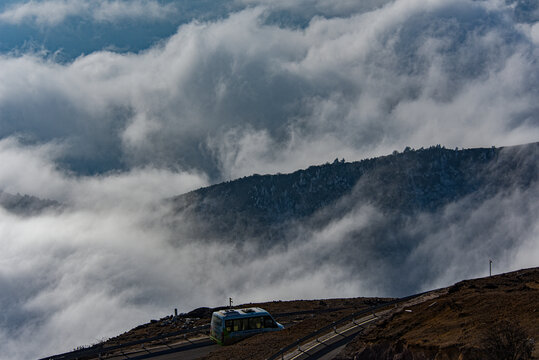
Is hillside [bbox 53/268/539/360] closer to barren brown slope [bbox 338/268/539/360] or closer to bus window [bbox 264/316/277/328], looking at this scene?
barren brown slope [bbox 338/268/539/360]

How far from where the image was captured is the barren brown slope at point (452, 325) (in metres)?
30.4

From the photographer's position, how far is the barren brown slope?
99.7 ft

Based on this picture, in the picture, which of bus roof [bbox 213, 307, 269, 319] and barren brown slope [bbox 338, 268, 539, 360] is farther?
bus roof [bbox 213, 307, 269, 319]

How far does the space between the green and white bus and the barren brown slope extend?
1390cm

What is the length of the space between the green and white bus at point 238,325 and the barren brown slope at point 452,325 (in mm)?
13899

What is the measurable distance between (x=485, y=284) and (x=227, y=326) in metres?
21.4

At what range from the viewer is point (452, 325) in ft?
112

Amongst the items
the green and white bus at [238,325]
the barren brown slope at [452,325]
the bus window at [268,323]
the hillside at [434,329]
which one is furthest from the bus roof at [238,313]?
the barren brown slope at [452,325]

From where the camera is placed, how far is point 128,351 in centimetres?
5141

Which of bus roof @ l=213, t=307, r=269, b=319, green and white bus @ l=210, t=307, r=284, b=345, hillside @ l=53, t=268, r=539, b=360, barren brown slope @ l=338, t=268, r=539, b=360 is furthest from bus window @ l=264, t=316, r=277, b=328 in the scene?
barren brown slope @ l=338, t=268, r=539, b=360

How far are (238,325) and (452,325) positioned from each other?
2161cm

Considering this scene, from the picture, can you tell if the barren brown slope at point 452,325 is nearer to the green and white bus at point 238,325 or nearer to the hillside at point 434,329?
the hillside at point 434,329

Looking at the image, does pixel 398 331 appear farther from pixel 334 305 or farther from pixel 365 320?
pixel 334 305

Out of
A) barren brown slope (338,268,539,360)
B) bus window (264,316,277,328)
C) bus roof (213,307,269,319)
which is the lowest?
barren brown slope (338,268,539,360)
